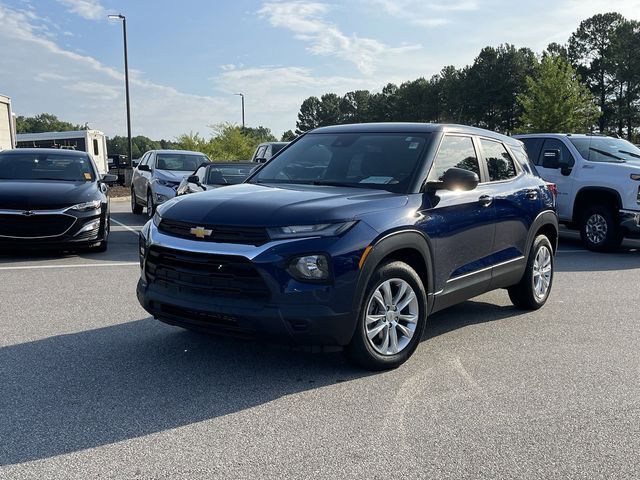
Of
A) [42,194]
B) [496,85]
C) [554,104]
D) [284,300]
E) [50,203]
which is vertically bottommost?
[284,300]

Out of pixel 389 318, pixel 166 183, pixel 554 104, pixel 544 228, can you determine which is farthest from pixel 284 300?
pixel 554 104

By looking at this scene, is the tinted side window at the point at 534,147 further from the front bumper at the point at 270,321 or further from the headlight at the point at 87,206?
the front bumper at the point at 270,321

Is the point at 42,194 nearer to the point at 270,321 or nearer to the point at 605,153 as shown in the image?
the point at 270,321

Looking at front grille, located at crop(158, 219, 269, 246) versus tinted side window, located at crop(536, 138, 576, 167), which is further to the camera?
tinted side window, located at crop(536, 138, 576, 167)

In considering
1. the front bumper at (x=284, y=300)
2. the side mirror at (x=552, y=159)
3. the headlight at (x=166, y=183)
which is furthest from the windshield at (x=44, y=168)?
the side mirror at (x=552, y=159)

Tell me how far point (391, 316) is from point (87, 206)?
644cm

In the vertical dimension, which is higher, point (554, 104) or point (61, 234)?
point (554, 104)

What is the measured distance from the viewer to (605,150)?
11531 millimetres

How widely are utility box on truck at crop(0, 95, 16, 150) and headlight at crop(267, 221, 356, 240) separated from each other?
55.7 feet

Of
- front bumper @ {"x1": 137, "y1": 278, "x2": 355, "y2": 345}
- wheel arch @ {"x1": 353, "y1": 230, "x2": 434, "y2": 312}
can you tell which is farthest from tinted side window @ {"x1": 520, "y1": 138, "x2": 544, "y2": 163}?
front bumper @ {"x1": 137, "y1": 278, "x2": 355, "y2": 345}

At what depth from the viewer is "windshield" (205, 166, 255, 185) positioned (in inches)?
483

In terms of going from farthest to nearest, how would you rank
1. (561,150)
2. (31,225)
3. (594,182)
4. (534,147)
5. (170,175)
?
(170,175)
(534,147)
(561,150)
(594,182)
(31,225)

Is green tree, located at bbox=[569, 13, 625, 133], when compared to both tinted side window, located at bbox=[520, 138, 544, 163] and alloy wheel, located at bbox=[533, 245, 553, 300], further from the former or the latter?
alloy wheel, located at bbox=[533, 245, 553, 300]

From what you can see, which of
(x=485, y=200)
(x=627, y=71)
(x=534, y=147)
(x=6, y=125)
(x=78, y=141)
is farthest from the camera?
(x=627, y=71)
